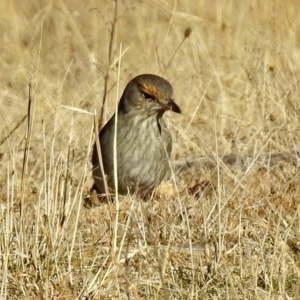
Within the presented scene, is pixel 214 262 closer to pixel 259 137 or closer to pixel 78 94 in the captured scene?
pixel 259 137

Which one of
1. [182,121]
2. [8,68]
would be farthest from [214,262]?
[8,68]

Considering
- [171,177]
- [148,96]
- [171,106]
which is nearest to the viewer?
[171,106]

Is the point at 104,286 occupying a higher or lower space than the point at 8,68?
higher

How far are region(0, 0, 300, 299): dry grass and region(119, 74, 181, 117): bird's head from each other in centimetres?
29

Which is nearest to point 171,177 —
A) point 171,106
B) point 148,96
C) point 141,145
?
point 141,145

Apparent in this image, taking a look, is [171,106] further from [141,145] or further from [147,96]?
[141,145]

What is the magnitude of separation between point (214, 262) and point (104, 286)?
1.75ft

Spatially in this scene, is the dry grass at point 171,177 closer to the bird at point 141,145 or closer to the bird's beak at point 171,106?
the bird at point 141,145

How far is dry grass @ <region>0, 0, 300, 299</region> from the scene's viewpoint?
521 cm

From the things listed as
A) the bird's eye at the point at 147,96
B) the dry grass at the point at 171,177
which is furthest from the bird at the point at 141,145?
the dry grass at the point at 171,177

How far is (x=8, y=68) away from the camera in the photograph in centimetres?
1113

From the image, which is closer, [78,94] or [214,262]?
[214,262]

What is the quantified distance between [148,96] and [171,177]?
2.20 feet

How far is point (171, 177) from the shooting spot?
8.17 metres
